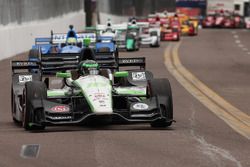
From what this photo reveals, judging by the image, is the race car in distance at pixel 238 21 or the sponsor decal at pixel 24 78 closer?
the sponsor decal at pixel 24 78

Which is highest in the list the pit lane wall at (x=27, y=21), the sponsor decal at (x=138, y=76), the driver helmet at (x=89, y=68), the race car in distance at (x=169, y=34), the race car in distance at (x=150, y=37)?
the driver helmet at (x=89, y=68)

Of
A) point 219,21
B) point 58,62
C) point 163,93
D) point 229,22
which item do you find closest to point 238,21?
point 229,22

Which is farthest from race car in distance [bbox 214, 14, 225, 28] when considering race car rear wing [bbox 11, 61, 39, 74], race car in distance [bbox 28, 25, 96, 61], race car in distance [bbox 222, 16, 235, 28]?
race car rear wing [bbox 11, 61, 39, 74]

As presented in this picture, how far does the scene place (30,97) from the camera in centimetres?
1185

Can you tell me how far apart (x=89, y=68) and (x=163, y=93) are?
51.5 inches

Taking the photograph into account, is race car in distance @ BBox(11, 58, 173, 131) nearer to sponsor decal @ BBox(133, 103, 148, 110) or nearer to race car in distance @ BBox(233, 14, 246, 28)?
sponsor decal @ BBox(133, 103, 148, 110)

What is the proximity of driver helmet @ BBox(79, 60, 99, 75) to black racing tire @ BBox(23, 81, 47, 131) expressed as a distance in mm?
984

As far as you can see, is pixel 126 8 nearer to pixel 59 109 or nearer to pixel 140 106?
pixel 140 106

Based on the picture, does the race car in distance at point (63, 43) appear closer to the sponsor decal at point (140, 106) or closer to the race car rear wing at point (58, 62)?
the race car rear wing at point (58, 62)

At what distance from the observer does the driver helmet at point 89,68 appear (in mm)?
12844

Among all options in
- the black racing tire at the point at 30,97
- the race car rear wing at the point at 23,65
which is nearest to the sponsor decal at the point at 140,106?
the black racing tire at the point at 30,97

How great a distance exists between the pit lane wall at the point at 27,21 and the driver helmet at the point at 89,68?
61.0ft

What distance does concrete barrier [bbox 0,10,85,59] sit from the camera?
3228 cm

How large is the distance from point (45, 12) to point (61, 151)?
122 ft
